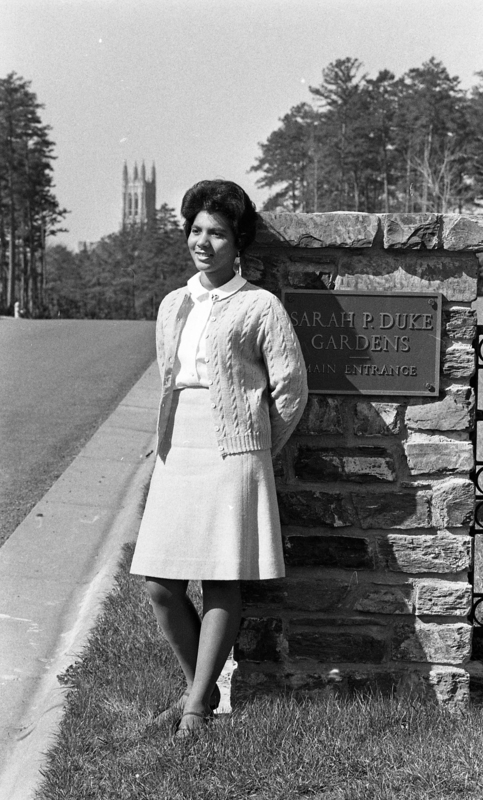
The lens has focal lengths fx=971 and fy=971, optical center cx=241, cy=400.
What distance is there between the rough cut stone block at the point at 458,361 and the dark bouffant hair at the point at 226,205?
857 millimetres

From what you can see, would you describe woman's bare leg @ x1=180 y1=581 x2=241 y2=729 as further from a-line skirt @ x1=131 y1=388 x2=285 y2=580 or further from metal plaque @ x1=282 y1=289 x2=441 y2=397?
metal plaque @ x1=282 y1=289 x2=441 y2=397

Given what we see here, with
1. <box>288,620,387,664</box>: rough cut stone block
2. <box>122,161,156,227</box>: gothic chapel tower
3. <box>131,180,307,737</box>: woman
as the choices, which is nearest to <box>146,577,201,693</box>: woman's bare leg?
<box>131,180,307,737</box>: woman

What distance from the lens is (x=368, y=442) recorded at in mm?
3613

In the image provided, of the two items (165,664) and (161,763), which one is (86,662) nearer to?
(165,664)

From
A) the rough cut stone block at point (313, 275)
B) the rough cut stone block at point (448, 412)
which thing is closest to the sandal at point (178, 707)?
the rough cut stone block at point (448, 412)

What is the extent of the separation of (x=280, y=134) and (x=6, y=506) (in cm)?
4640

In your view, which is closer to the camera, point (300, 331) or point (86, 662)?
point (300, 331)

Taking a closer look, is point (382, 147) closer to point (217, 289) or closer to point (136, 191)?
point (217, 289)

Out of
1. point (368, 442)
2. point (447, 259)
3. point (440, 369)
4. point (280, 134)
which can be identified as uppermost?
point (280, 134)

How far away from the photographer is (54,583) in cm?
507

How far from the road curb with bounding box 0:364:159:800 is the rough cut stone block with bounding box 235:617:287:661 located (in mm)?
733

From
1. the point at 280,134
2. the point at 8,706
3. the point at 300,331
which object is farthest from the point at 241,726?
the point at 280,134

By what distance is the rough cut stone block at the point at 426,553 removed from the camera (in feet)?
11.9

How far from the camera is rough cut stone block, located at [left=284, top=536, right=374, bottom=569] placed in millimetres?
3646
